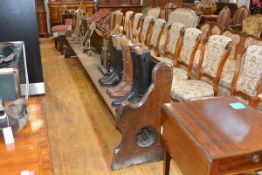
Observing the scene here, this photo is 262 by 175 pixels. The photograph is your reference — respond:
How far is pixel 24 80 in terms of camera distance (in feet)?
10.6

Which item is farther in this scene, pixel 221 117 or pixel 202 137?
pixel 221 117

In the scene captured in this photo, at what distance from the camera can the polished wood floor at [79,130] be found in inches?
92.6

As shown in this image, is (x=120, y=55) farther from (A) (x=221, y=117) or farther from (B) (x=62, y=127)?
(A) (x=221, y=117)

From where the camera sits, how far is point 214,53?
112 inches

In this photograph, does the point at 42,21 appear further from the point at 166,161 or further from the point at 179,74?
the point at 166,161

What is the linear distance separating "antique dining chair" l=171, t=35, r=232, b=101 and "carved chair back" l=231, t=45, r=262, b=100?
19 centimetres

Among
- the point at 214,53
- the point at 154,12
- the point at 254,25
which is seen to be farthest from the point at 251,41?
the point at 154,12

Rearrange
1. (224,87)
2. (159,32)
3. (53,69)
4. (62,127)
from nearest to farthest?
(224,87) → (62,127) → (159,32) → (53,69)

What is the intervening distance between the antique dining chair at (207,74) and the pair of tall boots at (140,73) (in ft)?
1.42

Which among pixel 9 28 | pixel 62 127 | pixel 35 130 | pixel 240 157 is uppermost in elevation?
pixel 9 28

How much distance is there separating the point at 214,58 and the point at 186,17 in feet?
9.16

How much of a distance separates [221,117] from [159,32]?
2.64 m

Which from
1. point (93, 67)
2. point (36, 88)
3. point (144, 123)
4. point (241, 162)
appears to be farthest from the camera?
point (93, 67)

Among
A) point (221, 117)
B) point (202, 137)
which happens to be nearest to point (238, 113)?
point (221, 117)
